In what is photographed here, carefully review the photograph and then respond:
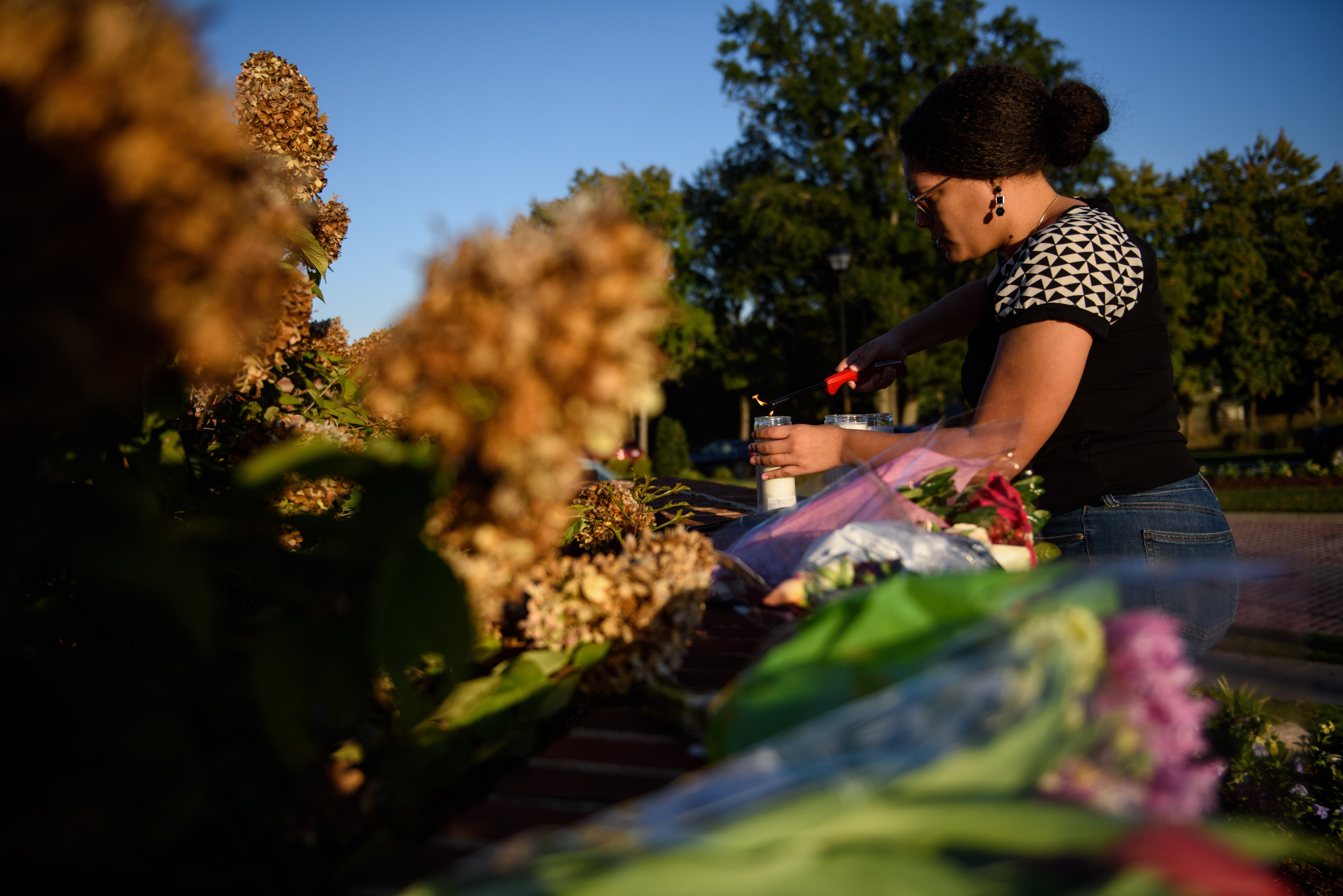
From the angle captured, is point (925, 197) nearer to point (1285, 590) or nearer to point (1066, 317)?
point (1066, 317)

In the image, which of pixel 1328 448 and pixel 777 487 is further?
pixel 1328 448

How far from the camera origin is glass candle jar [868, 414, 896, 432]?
8.50 feet

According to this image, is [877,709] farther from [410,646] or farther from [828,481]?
[828,481]

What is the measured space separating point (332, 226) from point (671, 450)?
856 inches

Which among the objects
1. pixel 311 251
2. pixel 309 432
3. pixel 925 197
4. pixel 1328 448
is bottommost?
pixel 1328 448

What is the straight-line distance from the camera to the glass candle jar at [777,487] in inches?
94.4

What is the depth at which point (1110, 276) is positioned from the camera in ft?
7.07

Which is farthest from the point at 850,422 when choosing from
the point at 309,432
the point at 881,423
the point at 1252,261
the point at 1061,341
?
the point at 1252,261

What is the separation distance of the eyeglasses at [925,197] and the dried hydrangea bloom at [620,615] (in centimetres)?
186

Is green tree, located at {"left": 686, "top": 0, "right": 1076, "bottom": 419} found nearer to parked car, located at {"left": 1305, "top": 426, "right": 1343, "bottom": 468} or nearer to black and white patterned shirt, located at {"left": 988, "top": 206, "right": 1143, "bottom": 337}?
parked car, located at {"left": 1305, "top": 426, "right": 1343, "bottom": 468}

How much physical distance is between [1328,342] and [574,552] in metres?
32.2

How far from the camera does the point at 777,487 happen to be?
241 cm

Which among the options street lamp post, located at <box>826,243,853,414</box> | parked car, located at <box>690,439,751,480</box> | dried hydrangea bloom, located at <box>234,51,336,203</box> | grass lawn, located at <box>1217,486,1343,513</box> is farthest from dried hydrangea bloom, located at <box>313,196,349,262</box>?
parked car, located at <box>690,439,751,480</box>

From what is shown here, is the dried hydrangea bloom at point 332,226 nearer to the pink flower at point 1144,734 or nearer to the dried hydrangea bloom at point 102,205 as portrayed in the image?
the dried hydrangea bloom at point 102,205
